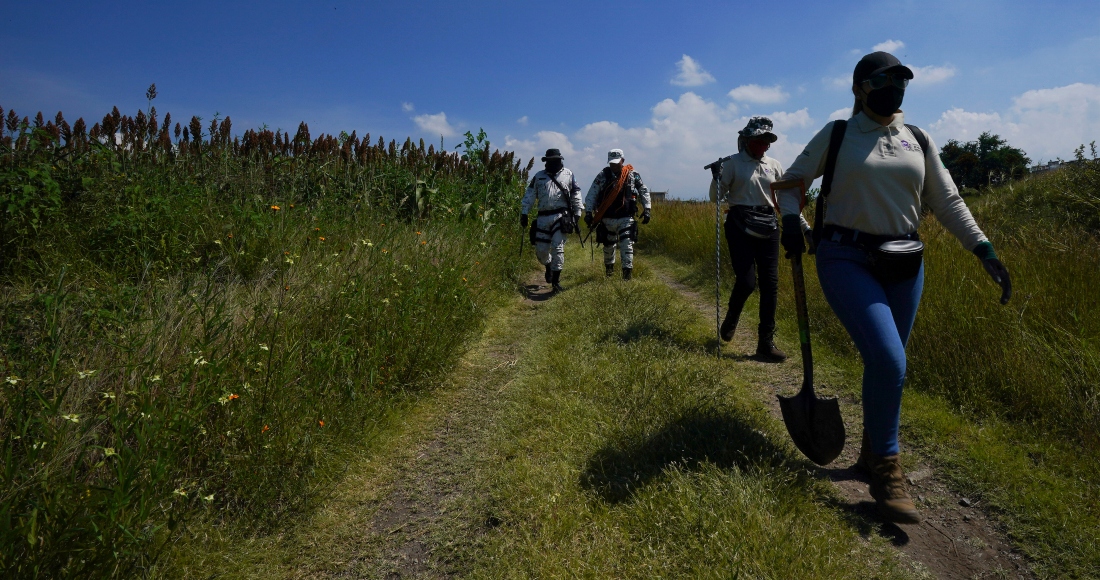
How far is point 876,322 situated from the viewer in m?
2.42

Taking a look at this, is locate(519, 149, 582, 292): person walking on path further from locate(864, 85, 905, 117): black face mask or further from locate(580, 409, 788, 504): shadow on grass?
locate(864, 85, 905, 117): black face mask

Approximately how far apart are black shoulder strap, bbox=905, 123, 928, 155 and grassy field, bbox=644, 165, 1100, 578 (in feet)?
5.35

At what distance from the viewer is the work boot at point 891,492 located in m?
2.33

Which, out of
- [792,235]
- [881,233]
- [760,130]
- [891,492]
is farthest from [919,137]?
[760,130]

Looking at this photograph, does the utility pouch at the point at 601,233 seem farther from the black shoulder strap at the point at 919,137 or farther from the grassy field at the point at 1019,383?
the black shoulder strap at the point at 919,137

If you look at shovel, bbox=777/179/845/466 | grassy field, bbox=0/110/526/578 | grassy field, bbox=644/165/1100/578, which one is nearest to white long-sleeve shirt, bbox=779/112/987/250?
shovel, bbox=777/179/845/466

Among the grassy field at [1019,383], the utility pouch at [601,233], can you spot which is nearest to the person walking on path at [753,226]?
the grassy field at [1019,383]

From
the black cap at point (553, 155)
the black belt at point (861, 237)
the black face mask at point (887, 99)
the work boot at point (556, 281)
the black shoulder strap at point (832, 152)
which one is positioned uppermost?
the black cap at point (553, 155)

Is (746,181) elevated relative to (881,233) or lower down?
elevated

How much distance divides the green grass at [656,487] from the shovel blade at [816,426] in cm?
11

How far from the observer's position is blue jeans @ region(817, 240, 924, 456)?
7.90 ft

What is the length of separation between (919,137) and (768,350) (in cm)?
236

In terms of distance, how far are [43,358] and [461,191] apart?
26.9ft

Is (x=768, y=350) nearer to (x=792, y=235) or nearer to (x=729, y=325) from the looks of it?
(x=729, y=325)
